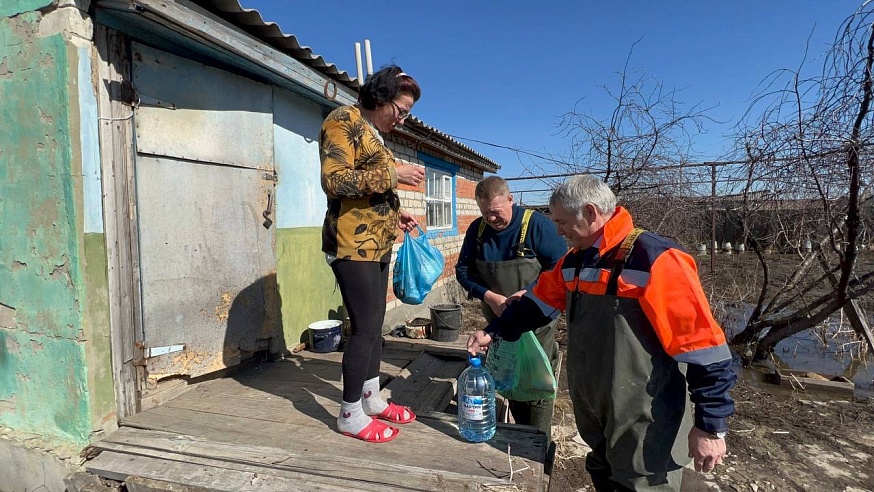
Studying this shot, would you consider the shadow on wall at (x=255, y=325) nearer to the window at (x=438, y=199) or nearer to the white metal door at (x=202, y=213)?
the white metal door at (x=202, y=213)

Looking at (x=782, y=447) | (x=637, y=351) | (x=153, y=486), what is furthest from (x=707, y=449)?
(x=782, y=447)

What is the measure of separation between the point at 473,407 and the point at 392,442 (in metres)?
0.49

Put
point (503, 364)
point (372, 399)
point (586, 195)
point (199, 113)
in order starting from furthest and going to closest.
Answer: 1. point (199, 113)
2. point (503, 364)
3. point (372, 399)
4. point (586, 195)

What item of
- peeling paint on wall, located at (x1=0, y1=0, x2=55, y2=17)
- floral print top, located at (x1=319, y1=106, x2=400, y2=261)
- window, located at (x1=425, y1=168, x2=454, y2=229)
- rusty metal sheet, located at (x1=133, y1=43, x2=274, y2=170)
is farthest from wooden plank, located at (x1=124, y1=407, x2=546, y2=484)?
window, located at (x1=425, y1=168, x2=454, y2=229)

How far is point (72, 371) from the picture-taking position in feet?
7.95

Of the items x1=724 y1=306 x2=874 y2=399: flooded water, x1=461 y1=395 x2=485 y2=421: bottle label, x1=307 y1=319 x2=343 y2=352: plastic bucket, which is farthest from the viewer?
x1=724 y1=306 x2=874 y2=399: flooded water

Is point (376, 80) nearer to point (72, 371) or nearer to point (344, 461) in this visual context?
point (344, 461)

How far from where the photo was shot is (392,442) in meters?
2.39

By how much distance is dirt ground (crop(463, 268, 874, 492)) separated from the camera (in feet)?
11.3

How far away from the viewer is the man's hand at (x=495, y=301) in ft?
9.00

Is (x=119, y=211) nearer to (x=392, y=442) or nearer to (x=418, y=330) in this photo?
(x=392, y=442)

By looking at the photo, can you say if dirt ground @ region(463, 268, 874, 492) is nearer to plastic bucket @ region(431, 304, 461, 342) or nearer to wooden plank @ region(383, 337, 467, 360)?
wooden plank @ region(383, 337, 467, 360)

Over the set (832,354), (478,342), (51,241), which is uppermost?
(51,241)

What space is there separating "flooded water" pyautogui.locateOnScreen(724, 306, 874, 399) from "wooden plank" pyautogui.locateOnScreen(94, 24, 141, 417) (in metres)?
7.28
